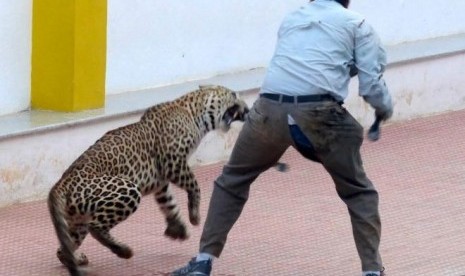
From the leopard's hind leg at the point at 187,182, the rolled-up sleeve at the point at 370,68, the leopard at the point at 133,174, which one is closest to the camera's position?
the rolled-up sleeve at the point at 370,68

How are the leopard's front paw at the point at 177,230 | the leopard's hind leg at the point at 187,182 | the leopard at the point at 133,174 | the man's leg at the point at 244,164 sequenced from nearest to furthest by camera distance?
the man's leg at the point at 244,164, the leopard at the point at 133,174, the leopard's hind leg at the point at 187,182, the leopard's front paw at the point at 177,230

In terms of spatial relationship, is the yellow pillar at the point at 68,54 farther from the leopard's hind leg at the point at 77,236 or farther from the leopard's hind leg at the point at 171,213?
the leopard's hind leg at the point at 77,236

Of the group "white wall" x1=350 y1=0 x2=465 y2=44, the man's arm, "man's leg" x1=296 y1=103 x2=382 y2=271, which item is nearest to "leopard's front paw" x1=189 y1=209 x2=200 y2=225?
"man's leg" x1=296 y1=103 x2=382 y2=271

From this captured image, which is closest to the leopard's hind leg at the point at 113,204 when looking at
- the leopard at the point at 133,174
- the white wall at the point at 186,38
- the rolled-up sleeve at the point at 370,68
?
the leopard at the point at 133,174

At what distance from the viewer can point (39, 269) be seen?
288 inches

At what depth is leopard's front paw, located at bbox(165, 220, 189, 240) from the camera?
7766mm

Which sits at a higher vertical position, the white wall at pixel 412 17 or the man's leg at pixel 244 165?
the man's leg at pixel 244 165

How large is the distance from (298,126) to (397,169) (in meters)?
3.73

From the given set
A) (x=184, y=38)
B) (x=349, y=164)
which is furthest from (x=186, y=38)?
(x=349, y=164)

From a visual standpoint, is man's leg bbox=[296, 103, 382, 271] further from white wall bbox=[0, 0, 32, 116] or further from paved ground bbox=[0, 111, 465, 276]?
white wall bbox=[0, 0, 32, 116]

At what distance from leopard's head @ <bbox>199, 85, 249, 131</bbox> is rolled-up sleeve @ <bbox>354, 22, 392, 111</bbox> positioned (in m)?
1.73

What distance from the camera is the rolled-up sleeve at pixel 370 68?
639 centimetres

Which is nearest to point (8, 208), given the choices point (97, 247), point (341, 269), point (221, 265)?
point (97, 247)

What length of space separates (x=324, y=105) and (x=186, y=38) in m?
4.01
